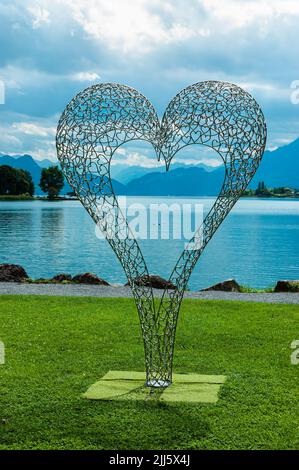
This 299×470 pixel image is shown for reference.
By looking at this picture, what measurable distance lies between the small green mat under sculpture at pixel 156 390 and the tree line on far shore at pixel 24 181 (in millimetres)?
68767

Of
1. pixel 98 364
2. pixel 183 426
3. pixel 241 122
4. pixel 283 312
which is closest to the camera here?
pixel 183 426

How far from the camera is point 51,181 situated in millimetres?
78375

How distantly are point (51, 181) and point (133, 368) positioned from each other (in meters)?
71.8

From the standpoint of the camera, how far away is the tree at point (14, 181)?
77.6m

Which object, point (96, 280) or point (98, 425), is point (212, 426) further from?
point (96, 280)

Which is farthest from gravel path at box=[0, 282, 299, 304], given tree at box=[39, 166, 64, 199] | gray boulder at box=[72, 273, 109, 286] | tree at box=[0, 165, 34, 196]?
tree at box=[0, 165, 34, 196]

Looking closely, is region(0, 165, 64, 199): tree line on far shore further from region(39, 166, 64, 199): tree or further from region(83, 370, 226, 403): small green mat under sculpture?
region(83, 370, 226, 403): small green mat under sculpture

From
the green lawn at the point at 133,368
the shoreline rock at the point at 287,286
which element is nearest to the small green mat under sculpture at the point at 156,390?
the green lawn at the point at 133,368

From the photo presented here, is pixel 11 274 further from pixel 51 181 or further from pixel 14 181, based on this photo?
pixel 14 181

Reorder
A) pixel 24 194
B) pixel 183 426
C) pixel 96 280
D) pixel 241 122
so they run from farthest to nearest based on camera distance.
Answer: pixel 24 194, pixel 96 280, pixel 241 122, pixel 183 426

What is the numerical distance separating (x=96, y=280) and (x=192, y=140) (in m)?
9.80

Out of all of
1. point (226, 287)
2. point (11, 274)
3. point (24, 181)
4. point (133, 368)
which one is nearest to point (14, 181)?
point (24, 181)
